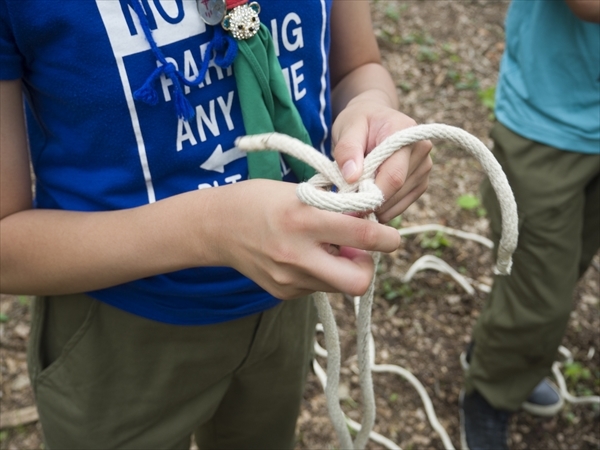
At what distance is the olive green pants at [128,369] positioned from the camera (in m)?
0.95

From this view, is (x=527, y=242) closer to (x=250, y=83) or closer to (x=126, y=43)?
(x=250, y=83)

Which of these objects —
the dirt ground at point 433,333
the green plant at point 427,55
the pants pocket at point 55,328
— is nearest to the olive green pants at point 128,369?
the pants pocket at point 55,328

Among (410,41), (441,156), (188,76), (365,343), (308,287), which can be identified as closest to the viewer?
(308,287)

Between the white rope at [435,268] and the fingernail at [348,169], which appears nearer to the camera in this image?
the fingernail at [348,169]

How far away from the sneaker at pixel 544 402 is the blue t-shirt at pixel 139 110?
56.3 inches

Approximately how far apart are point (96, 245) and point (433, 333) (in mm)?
1748

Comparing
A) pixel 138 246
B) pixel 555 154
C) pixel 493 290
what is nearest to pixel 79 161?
pixel 138 246

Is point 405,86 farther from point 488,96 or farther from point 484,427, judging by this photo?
point 484,427

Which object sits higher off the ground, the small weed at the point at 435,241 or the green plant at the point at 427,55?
the green plant at the point at 427,55

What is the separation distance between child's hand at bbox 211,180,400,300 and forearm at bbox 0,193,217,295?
8 centimetres

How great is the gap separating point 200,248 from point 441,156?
96.3 inches

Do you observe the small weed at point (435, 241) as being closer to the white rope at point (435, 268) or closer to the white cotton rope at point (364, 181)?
the white rope at point (435, 268)

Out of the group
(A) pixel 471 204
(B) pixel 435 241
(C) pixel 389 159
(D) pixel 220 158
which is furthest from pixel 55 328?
(A) pixel 471 204

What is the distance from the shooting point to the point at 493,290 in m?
1.83
